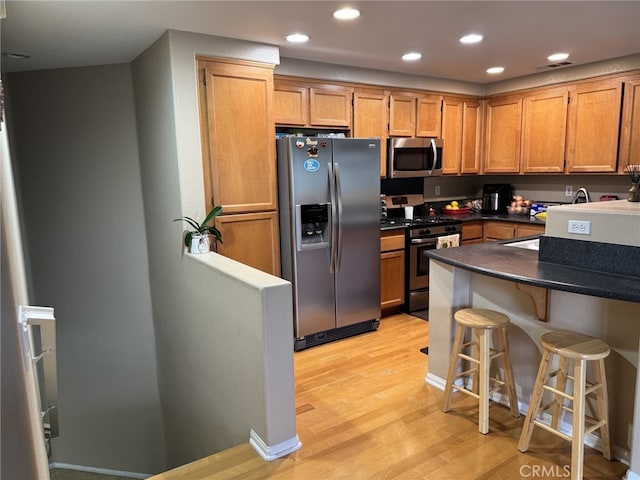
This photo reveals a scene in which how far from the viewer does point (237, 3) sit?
8.05 ft

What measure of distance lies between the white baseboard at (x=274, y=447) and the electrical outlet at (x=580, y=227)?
1.81 metres

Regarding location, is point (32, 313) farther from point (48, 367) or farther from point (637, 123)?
point (637, 123)

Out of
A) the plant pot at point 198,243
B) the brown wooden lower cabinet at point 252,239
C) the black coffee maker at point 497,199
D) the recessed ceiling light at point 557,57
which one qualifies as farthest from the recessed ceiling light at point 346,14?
the black coffee maker at point 497,199

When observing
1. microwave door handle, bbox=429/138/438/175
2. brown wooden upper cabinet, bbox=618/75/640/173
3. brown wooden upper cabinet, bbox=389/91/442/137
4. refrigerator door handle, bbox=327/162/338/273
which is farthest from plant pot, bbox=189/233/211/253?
brown wooden upper cabinet, bbox=618/75/640/173

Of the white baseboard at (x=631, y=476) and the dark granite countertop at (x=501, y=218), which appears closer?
the white baseboard at (x=631, y=476)

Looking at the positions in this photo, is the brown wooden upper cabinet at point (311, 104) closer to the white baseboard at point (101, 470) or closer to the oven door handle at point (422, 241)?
the oven door handle at point (422, 241)

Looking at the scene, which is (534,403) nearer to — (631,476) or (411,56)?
(631,476)

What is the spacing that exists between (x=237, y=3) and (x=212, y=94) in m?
0.79

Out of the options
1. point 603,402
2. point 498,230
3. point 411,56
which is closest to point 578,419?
point 603,402

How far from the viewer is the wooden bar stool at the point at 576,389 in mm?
1935

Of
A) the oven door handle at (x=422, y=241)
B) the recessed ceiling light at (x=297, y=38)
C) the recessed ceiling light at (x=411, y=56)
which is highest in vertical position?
the recessed ceiling light at (x=411, y=56)

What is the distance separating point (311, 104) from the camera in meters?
3.92

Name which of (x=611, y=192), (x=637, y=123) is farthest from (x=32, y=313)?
(x=611, y=192)
